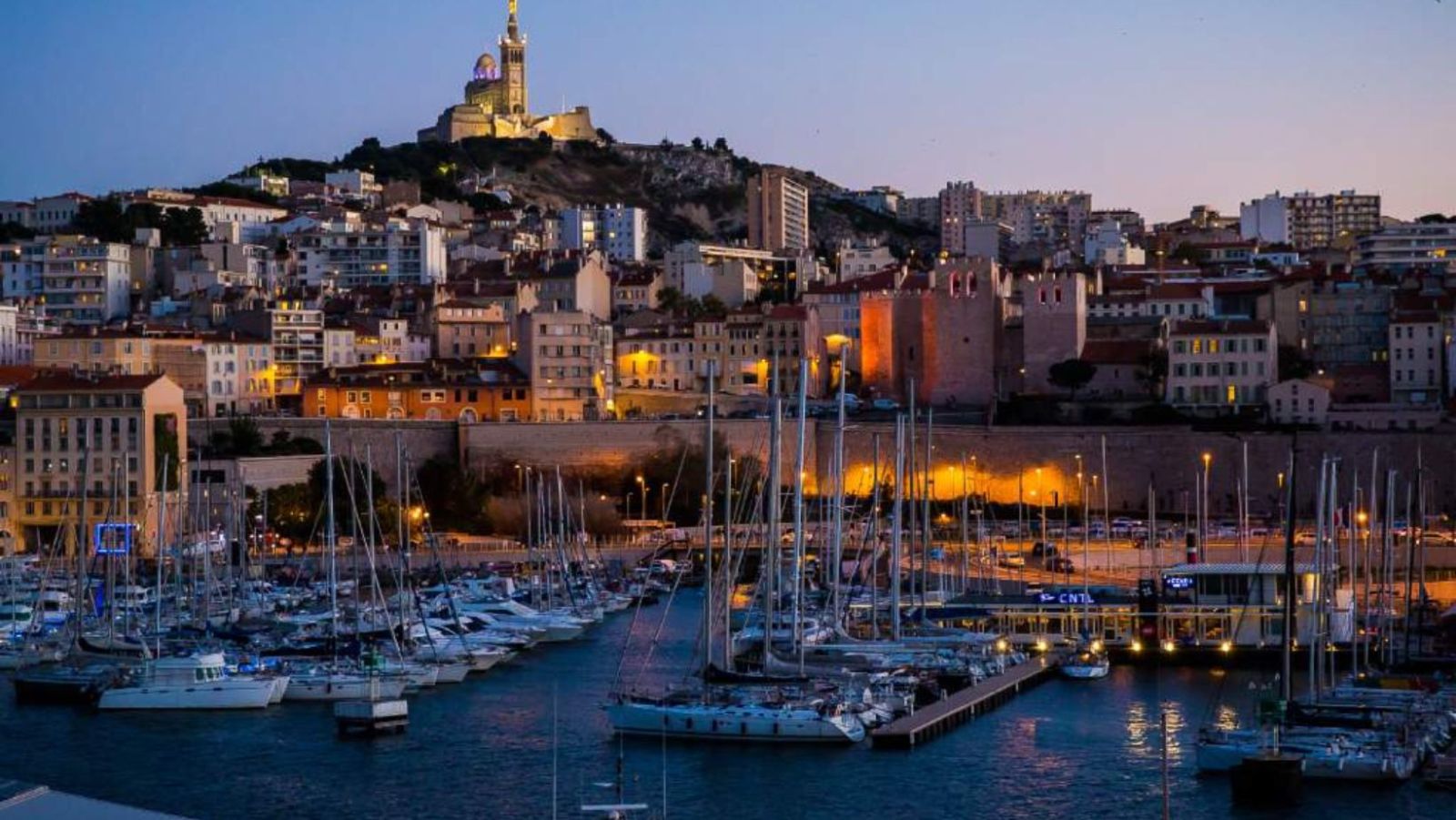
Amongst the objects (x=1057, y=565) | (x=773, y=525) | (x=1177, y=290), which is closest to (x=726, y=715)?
(x=773, y=525)

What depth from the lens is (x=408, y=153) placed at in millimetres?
102188

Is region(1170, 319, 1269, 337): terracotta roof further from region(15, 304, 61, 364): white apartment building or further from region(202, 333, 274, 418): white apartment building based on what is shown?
region(15, 304, 61, 364): white apartment building

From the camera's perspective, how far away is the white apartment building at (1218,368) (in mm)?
54250

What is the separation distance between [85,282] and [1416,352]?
120 feet

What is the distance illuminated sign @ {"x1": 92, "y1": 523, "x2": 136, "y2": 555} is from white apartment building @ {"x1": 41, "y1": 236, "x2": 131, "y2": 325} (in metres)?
26.4

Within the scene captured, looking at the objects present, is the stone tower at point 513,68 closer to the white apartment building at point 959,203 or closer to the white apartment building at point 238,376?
the white apartment building at point 959,203

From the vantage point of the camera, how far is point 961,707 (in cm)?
2616

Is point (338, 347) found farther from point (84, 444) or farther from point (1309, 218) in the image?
point (1309, 218)

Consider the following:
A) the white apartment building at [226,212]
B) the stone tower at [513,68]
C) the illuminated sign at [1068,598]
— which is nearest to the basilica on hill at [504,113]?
the stone tower at [513,68]

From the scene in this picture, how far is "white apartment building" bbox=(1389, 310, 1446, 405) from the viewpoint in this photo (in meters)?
54.6

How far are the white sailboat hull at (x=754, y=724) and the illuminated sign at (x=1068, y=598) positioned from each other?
850cm

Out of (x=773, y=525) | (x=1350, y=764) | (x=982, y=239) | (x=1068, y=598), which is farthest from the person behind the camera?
(x=982, y=239)

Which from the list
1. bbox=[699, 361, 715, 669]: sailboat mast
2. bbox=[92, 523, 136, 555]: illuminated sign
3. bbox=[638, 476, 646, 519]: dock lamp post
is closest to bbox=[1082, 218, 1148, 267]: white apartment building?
bbox=[638, 476, 646, 519]: dock lamp post

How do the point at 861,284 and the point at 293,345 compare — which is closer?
the point at 293,345
